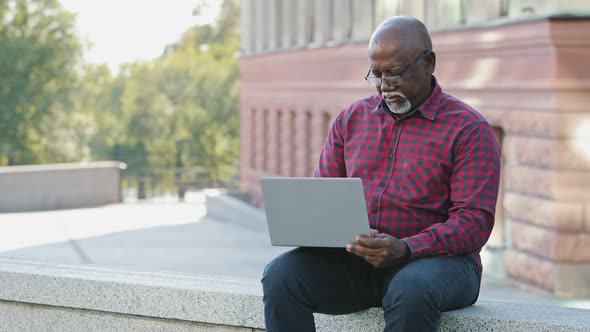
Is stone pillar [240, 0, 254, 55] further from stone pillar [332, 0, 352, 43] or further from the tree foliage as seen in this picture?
stone pillar [332, 0, 352, 43]

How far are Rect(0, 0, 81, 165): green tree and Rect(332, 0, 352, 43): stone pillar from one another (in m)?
31.5

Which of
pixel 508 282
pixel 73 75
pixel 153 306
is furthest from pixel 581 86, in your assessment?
pixel 73 75

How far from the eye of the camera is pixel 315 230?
5.17 m

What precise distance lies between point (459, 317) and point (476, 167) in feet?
2.12

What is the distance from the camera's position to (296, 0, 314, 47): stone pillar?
2781cm

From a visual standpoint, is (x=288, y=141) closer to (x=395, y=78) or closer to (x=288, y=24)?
(x=288, y=24)

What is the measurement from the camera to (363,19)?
931 inches

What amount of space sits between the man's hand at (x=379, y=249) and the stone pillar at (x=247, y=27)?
91.8 feet

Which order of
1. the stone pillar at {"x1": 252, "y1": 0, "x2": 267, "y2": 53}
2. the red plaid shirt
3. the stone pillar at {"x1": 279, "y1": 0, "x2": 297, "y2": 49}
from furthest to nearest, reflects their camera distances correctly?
the stone pillar at {"x1": 252, "y1": 0, "x2": 267, "y2": 53}, the stone pillar at {"x1": 279, "y1": 0, "x2": 297, "y2": 49}, the red plaid shirt

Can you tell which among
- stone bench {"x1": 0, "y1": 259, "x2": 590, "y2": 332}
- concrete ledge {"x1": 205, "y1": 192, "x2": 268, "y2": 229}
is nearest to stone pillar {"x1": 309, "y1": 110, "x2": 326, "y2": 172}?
concrete ledge {"x1": 205, "y1": 192, "x2": 268, "y2": 229}

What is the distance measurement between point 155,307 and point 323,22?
20509 mm

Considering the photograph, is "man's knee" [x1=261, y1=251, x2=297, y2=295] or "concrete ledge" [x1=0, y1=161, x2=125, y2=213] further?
"concrete ledge" [x1=0, y1=161, x2=125, y2=213]

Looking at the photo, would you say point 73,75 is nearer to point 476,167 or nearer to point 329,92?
point 329,92

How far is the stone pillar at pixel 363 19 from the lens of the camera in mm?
23375
